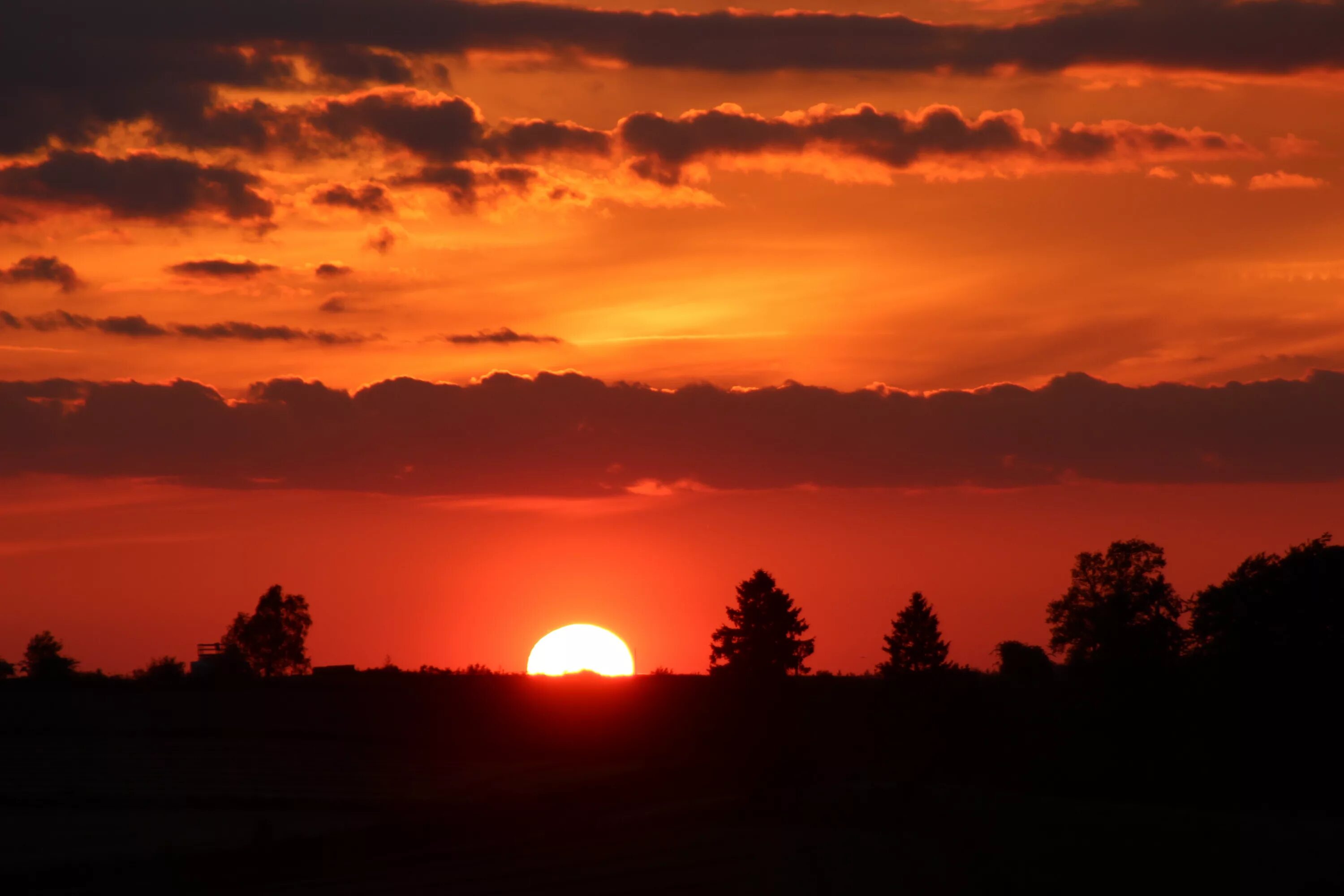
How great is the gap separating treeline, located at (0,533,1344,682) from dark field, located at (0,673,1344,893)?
6.92ft

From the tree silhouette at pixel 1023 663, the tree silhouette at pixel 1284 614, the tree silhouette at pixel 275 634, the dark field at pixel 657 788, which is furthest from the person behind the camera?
the tree silhouette at pixel 275 634

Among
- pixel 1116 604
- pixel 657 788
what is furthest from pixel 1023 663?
pixel 657 788

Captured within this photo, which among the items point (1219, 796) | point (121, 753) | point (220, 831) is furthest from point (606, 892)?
point (121, 753)

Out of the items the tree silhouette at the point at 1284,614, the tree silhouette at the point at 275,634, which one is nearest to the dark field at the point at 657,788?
the tree silhouette at the point at 1284,614

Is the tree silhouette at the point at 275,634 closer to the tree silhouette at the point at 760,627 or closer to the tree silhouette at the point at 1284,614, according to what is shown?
the tree silhouette at the point at 760,627

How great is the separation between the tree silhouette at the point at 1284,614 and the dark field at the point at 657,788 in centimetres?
175

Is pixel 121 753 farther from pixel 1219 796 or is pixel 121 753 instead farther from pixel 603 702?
pixel 1219 796

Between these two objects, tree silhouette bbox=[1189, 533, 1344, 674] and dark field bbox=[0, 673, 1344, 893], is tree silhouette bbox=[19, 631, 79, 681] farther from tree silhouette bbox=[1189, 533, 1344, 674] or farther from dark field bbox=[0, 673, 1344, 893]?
tree silhouette bbox=[1189, 533, 1344, 674]

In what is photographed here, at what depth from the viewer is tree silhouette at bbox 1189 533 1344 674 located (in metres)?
53.2

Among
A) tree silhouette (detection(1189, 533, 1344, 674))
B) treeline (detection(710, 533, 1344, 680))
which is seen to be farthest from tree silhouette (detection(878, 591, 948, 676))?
tree silhouette (detection(1189, 533, 1344, 674))

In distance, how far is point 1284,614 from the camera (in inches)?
2136

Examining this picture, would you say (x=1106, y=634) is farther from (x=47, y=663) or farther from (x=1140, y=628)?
(x=47, y=663)

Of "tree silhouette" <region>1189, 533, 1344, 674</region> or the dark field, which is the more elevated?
"tree silhouette" <region>1189, 533, 1344, 674</region>

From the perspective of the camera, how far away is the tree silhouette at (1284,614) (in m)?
53.2
